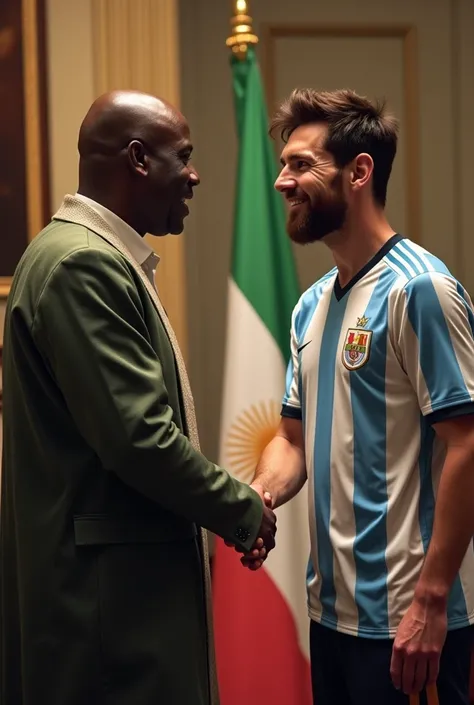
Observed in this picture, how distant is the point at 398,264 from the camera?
5.00ft

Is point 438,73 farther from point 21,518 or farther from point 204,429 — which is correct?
point 21,518

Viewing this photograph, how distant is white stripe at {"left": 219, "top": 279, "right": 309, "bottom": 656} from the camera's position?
226 cm

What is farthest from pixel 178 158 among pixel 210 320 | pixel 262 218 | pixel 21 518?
pixel 210 320

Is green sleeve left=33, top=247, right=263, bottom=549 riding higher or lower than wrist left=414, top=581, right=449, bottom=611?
higher

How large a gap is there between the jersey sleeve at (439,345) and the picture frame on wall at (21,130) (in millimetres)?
1245

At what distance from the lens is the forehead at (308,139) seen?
166 centimetres

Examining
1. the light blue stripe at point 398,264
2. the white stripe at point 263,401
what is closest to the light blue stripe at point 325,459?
the light blue stripe at point 398,264

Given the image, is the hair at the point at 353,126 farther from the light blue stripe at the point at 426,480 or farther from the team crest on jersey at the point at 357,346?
the light blue stripe at the point at 426,480

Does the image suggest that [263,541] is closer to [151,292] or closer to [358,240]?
[151,292]

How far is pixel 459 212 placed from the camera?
123 inches

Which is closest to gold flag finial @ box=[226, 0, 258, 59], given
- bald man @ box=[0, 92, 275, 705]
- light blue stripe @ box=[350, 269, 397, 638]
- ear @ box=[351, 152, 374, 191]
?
ear @ box=[351, 152, 374, 191]

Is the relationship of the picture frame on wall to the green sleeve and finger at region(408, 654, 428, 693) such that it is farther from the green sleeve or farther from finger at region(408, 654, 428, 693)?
finger at region(408, 654, 428, 693)

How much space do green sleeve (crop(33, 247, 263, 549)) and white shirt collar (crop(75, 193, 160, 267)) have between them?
0.35ft

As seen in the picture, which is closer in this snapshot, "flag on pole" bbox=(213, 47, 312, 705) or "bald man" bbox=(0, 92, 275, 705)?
"bald man" bbox=(0, 92, 275, 705)
